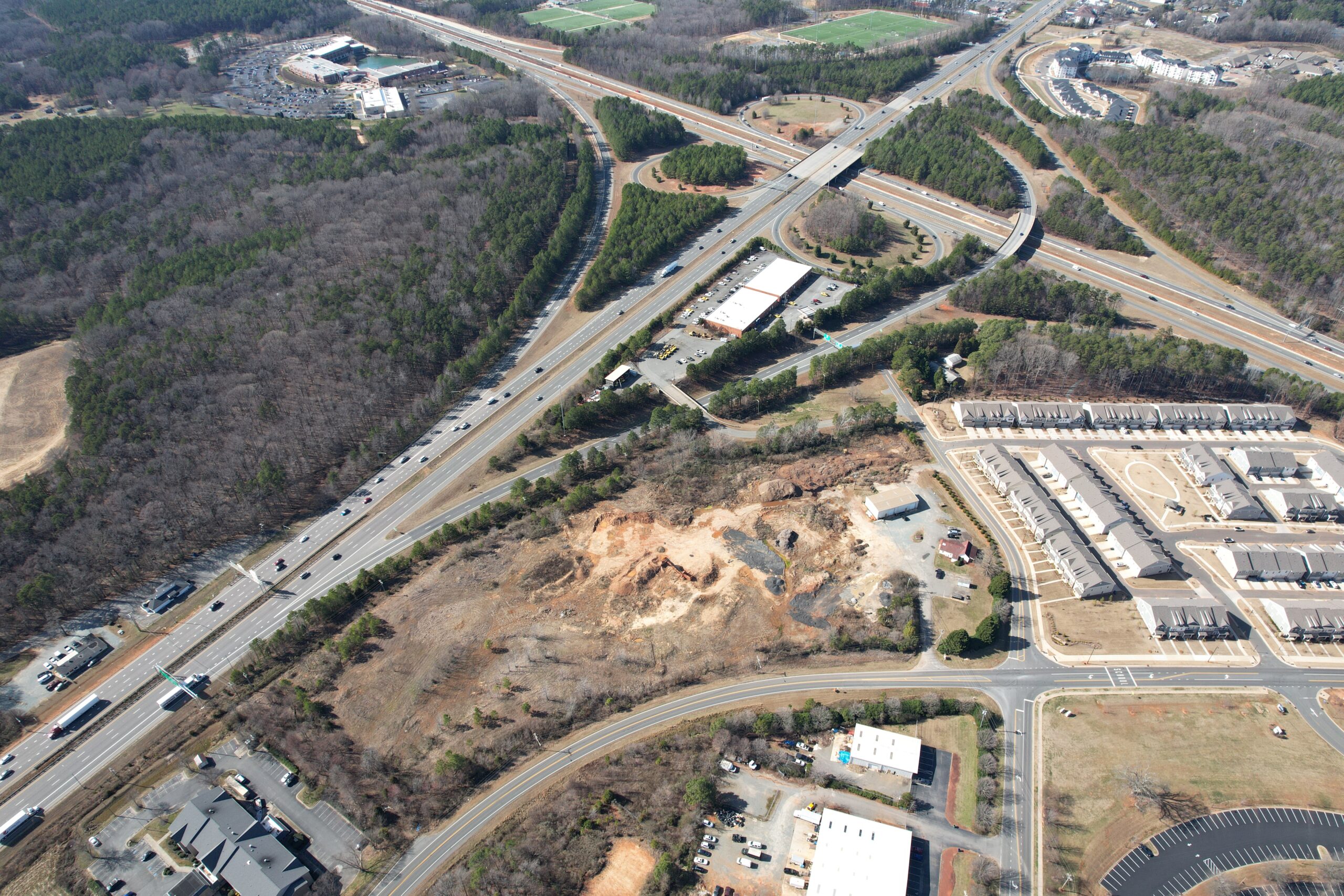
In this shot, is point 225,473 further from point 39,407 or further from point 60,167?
point 60,167

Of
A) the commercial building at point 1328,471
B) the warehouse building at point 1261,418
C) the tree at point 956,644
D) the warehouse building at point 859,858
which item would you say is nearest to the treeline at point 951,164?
the warehouse building at point 1261,418

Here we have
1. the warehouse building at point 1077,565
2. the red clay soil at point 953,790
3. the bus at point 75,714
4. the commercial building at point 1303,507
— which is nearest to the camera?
the red clay soil at point 953,790

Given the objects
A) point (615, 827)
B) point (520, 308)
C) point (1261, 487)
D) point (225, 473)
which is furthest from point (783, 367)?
point (225, 473)

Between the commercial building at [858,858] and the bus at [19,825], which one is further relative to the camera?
the bus at [19,825]

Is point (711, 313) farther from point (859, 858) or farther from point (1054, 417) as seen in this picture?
point (859, 858)

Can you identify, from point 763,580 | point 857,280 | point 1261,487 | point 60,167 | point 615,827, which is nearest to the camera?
point 615,827

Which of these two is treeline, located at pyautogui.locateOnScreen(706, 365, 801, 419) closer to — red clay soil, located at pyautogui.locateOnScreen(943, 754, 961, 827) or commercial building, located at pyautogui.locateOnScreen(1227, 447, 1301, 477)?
red clay soil, located at pyautogui.locateOnScreen(943, 754, 961, 827)

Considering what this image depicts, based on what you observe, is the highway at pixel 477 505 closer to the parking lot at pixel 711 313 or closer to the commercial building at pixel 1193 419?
the parking lot at pixel 711 313
